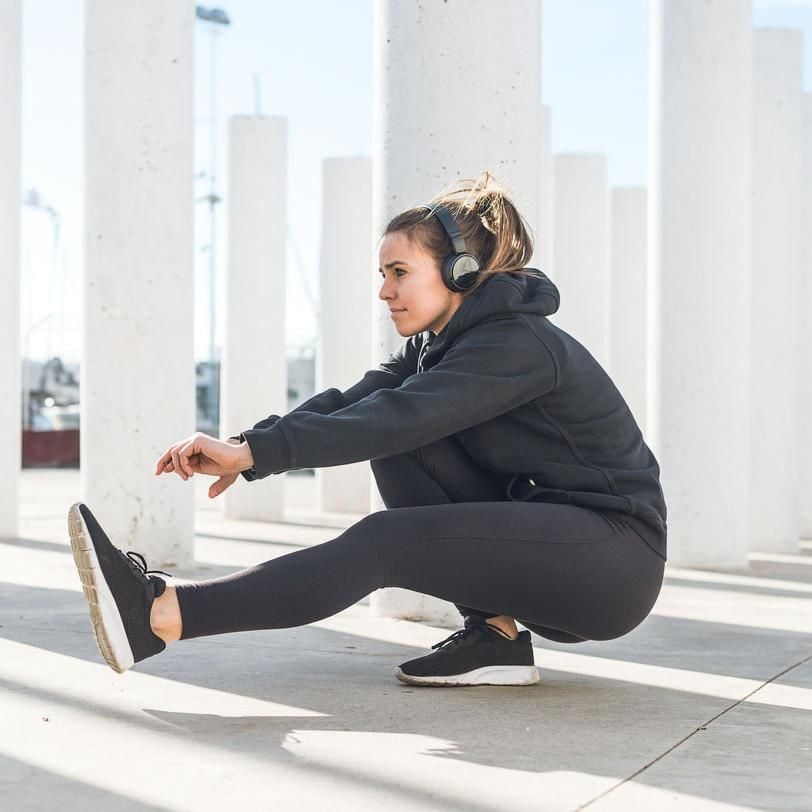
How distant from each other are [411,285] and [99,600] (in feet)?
3.78

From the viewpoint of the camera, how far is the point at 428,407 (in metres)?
3.16

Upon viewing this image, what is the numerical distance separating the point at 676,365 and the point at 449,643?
4403 mm

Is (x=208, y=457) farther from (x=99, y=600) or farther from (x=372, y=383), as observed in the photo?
(x=372, y=383)

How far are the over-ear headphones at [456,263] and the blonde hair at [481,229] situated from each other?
2cm

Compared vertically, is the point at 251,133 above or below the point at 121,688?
above

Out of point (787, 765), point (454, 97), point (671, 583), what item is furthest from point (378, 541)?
point (671, 583)

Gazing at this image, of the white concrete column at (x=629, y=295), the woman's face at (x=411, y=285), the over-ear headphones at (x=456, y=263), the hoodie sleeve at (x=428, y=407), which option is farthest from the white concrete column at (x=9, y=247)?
the white concrete column at (x=629, y=295)

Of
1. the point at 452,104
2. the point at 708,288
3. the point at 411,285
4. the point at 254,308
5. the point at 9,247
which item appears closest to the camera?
the point at 411,285

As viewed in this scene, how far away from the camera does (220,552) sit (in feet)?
25.8

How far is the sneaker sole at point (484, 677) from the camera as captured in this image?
3611 mm

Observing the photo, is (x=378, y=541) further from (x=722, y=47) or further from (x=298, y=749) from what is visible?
(x=722, y=47)

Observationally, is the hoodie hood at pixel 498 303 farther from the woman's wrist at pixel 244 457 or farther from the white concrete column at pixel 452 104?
the white concrete column at pixel 452 104

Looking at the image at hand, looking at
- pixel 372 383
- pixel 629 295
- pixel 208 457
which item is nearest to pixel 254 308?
pixel 372 383

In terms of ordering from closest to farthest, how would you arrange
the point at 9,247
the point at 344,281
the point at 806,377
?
the point at 9,247 → the point at 806,377 → the point at 344,281
